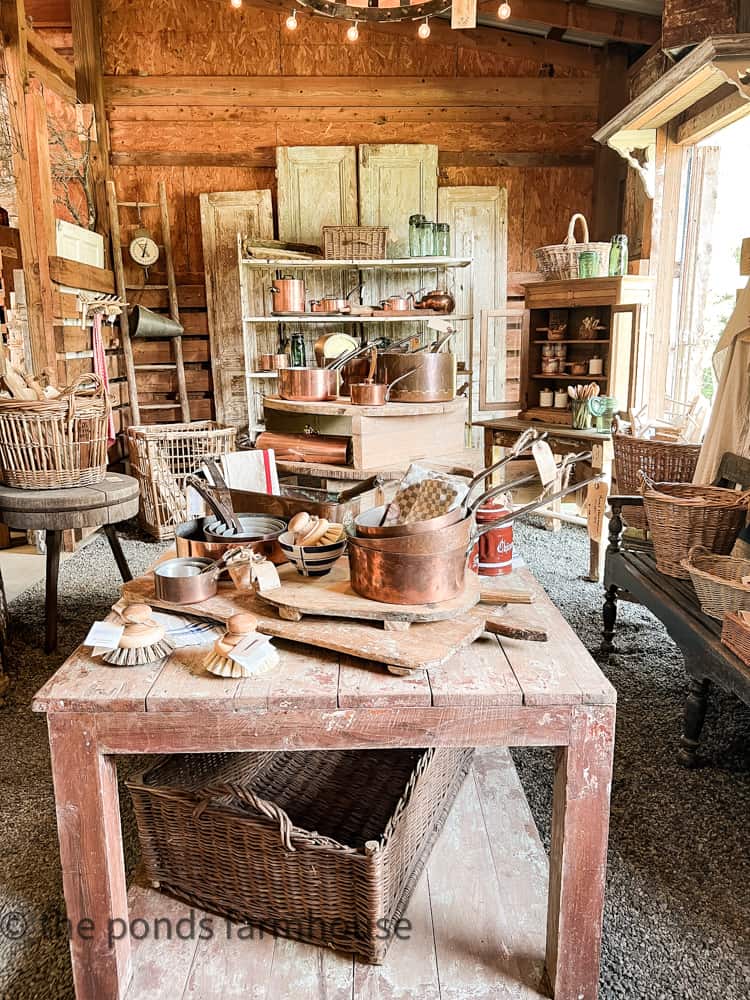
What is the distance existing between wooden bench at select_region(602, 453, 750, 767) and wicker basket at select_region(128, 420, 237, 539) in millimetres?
2865

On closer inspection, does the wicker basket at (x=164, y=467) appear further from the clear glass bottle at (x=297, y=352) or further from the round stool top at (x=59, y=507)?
the round stool top at (x=59, y=507)

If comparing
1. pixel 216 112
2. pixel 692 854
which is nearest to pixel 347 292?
pixel 216 112

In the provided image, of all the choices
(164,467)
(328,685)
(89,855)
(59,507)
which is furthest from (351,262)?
(89,855)

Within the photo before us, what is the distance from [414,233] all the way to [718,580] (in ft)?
15.2

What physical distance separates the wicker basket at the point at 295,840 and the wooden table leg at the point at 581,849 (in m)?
0.36

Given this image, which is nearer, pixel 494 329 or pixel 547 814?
pixel 547 814

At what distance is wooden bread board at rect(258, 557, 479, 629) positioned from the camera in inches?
60.7

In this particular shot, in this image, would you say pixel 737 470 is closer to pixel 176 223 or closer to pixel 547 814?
pixel 547 814

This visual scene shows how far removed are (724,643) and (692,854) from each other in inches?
24.5

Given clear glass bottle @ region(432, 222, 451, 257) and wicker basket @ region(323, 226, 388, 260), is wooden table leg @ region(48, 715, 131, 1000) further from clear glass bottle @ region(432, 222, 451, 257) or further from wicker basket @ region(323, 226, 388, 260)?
clear glass bottle @ region(432, 222, 451, 257)

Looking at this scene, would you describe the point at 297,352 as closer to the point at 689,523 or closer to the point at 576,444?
the point at 576,444

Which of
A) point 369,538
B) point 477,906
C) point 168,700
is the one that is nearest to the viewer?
point 168,700

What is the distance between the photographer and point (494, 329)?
692 cm

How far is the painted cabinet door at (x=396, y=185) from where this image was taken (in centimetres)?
659
